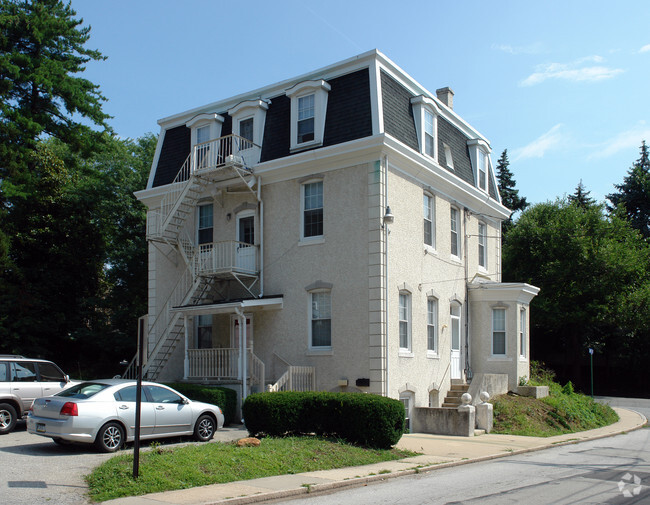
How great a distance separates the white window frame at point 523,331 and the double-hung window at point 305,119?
10.6 metres

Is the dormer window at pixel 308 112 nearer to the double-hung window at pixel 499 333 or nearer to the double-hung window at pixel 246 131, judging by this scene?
the double-hung window at pixel 246 131

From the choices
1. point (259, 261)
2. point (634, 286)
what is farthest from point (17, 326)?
point (634, 286)

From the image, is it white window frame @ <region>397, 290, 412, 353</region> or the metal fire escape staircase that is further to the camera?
the metal fire escape staircase

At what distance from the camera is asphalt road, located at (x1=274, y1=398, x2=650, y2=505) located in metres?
9.17

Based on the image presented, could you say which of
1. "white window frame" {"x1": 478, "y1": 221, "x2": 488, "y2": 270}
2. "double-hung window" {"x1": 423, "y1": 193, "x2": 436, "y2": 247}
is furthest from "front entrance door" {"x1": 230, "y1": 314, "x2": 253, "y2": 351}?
"white window frame" {"x1": 478, "y1": 221, "x2": 488, "y2": 270}

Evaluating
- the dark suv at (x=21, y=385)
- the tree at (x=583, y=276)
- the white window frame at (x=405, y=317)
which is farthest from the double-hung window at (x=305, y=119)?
the tree at (x=583, y=276)

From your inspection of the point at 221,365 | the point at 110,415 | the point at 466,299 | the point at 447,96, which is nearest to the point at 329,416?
the point at 110,415

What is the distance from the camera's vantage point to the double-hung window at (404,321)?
19.2m

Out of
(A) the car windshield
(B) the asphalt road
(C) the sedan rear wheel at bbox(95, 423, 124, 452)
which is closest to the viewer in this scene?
(B) the asphalt road

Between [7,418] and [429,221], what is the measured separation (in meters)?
13.7

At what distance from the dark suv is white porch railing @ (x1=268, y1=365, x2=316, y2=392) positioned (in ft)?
18.3

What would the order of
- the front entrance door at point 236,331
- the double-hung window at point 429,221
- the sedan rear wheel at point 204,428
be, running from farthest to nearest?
the double-hung window at point 429,221
the front entrance door at point 236,331
the sedan rear wheel at point 204,428

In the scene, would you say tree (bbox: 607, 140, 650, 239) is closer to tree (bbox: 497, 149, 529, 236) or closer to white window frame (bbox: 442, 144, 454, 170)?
tree (bbox: 497, 149, 529, 236)

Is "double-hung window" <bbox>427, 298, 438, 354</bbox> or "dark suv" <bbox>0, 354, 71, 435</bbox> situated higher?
"double-hung window" <bbox>427, 298, 438, 354</bbox>
